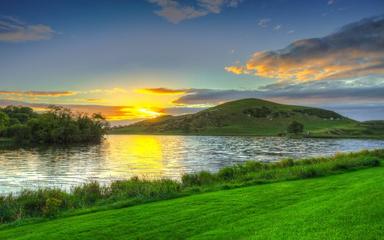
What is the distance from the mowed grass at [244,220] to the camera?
10.5m

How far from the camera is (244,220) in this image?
519 inches

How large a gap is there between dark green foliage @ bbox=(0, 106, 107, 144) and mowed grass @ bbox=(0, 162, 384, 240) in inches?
4901

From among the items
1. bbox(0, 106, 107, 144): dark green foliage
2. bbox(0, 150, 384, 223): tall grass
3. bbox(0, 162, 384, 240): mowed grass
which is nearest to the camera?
bbox(0, 162, 384, 240): mowed grass

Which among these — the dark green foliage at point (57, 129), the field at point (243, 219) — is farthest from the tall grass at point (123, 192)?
the dark green foliage at point (57, 129)

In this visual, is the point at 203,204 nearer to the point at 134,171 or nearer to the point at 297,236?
the point at 297,236

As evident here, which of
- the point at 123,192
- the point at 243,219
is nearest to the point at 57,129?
the point at 123,192

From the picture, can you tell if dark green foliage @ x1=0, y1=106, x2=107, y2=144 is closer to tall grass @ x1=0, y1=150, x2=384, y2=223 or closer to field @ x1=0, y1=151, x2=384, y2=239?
tall grass @ x1=0, y1=150, x2=384, y2=223

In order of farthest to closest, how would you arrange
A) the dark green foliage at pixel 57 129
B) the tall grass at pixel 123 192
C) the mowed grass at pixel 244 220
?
the dark green foliage at pixel 57 129
the tall grass at pixel 123 192
the mowed grass at pixel 244 220

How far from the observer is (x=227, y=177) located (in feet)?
105

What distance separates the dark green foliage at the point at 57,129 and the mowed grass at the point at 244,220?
12449 cm


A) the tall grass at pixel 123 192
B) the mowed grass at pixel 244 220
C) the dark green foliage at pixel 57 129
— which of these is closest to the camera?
the mowed grass at pixel 244 220

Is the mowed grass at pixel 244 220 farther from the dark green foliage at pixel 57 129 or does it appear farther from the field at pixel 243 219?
the dark green foliage at pixel 57 129

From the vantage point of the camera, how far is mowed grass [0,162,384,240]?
10.5m

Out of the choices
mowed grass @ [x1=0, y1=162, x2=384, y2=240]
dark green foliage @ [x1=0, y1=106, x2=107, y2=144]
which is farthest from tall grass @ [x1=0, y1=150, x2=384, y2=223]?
dark green foliage @ [x1=0, y1=106, x2=107, y2=144]
